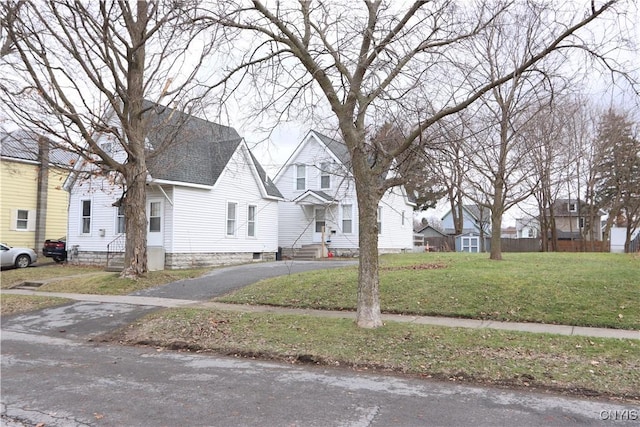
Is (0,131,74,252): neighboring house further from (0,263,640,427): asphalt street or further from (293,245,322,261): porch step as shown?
(0,263,640,427): asphalt street

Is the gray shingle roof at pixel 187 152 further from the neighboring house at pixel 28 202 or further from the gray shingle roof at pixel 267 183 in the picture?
the neighboring house at pixel 28 202

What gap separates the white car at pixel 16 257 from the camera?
21.2 m

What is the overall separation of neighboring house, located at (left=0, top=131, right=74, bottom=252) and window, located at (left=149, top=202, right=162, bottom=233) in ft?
24.3

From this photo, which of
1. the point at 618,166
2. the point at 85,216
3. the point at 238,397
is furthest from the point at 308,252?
the point at 618,166

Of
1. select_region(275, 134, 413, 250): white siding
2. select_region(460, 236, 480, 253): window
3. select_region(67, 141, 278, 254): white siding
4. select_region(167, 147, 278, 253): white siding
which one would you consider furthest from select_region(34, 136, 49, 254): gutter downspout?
select_region(460, 236, 480, 253): window

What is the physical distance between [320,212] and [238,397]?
2142 centimetres

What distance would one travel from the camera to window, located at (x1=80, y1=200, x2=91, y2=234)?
23219 mm

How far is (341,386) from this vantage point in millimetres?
6055

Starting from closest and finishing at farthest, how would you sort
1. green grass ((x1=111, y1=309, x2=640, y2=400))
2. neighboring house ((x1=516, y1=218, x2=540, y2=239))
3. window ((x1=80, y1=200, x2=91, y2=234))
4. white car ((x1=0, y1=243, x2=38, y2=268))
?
green grass ((x1=111, y1=309, x2=640, y2=400))
white car ((x1=0, y1=243, x2=38, y2=268))
window ((x1=80, y1=200, x2=91, y2=234))
neighboring house ((x1=516, y1=218, x2=540, y2=239))

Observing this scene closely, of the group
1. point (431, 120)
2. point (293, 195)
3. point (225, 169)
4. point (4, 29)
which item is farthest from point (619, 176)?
point (4, 29)

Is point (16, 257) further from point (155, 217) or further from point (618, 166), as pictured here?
point (618, 166)

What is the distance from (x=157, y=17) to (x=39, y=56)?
4.54 meters

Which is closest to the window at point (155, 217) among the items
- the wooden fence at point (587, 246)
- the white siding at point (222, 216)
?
the white siding at point (222, 216)

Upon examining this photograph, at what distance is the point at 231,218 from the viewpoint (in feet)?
76.9
